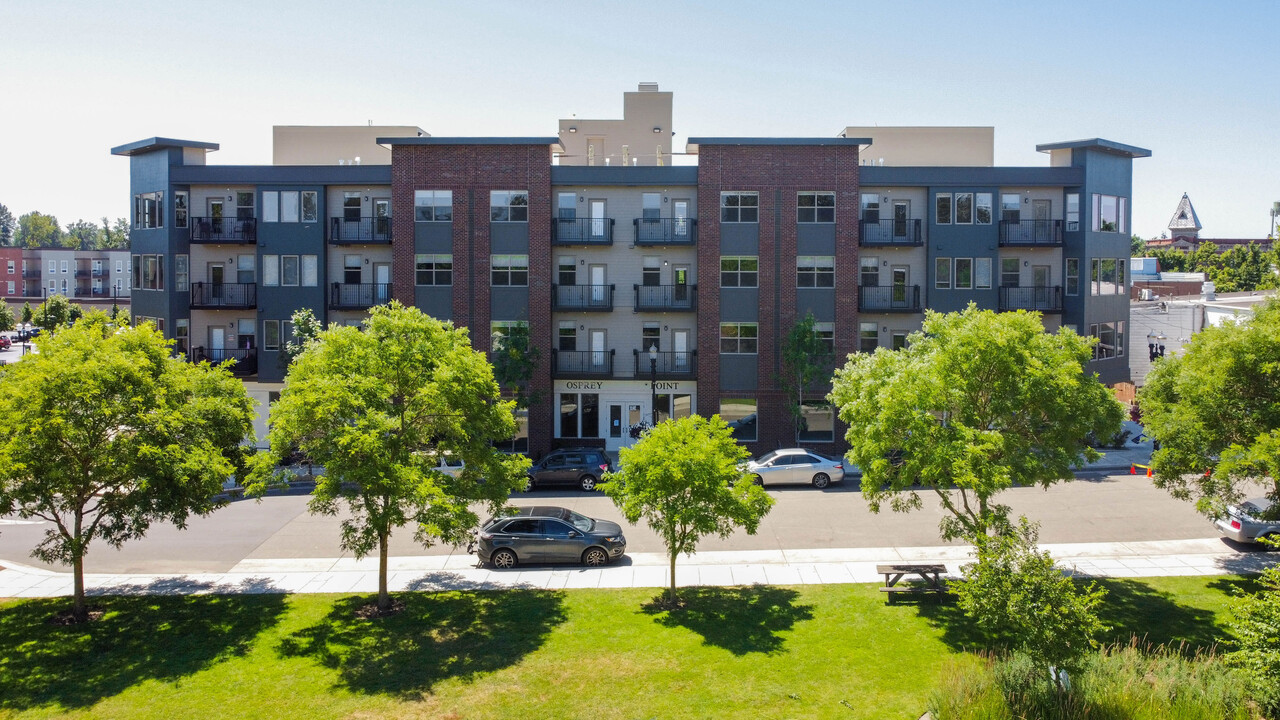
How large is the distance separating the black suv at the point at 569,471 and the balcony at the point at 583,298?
8.10m

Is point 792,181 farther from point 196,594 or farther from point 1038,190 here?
point 196,594

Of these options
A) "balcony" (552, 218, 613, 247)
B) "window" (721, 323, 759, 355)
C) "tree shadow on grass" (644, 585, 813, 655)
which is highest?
"balcony" (552, 218, 613, 247)

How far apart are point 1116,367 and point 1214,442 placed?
22629 millimetres

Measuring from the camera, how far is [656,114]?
45.9 m

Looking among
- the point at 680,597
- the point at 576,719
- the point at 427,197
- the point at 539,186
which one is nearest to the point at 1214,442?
the point at 680,597

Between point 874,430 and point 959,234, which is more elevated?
point 959,234

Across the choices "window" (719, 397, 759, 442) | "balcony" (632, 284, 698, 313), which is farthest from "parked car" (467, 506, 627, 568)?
"balcony" (632, 284, 698, 313)

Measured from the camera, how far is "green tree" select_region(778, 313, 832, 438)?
115 ft

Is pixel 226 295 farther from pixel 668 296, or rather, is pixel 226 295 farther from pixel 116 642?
pixel 116 642

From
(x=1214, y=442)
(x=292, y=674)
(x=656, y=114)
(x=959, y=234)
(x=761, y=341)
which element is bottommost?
(x=292, y=674)

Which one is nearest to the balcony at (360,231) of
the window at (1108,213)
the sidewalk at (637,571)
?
the sidewalk at (637,571)

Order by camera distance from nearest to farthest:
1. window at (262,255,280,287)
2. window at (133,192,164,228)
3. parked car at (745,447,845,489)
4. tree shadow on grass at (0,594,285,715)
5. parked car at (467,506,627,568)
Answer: tree shadow on grass at (0,594,285,715), parked car at (467,506,627,568), parked car at (745,447,845,489), window at (262,255,280,287), window at (133,192,164,228)

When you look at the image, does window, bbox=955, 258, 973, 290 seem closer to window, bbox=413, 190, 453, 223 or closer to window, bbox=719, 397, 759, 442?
window, bbox=719, 397, 759, 442

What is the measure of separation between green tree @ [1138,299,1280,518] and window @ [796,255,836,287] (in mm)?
17255
